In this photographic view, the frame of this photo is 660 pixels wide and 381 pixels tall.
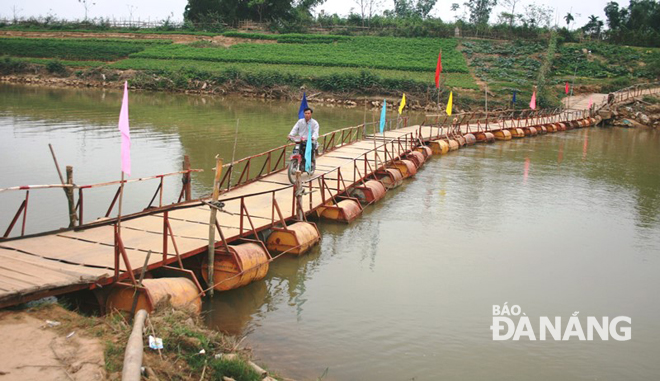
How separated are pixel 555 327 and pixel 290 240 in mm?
4892

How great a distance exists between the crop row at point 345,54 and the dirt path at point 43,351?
50.7 meters

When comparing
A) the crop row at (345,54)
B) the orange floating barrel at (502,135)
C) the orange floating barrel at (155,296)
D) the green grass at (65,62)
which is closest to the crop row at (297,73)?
the crop row at (345,54)

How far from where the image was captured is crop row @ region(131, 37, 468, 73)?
55.8 meters

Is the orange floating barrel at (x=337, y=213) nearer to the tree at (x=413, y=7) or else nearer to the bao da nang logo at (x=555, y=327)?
the bao da nang logo at (x=555, y=327)

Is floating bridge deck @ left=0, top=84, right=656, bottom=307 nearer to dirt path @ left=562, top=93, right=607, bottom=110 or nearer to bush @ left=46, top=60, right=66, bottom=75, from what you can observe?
dirt path @ left=562, top=93, right=607, bottom=110

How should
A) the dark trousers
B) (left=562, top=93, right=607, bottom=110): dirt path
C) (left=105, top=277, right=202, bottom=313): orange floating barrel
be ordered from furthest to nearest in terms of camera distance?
(left=562, top=93, right=607, bottom=110): dirt path < the dark trousers < (left=105, top=277, right=202, bottom=313): orange floating barrel

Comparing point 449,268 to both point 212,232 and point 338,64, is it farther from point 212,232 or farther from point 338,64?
point 338,64

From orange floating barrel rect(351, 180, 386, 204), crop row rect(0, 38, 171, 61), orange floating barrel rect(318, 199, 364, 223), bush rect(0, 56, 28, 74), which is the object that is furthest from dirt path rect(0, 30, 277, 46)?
orange floating barrel rect(318, 199, 364, 223)

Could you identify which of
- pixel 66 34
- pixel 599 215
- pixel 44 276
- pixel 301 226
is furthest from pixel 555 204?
pixel 66 34

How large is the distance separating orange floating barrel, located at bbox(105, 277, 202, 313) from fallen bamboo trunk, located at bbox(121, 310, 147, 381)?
1.06 m

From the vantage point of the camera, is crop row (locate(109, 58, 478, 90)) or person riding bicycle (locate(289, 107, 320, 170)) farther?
crop row (locate(109, 58, 478, 90))

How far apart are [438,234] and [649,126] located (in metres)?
35.6

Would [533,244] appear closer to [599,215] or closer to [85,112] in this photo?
[599,215]

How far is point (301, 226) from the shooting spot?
11.7m
